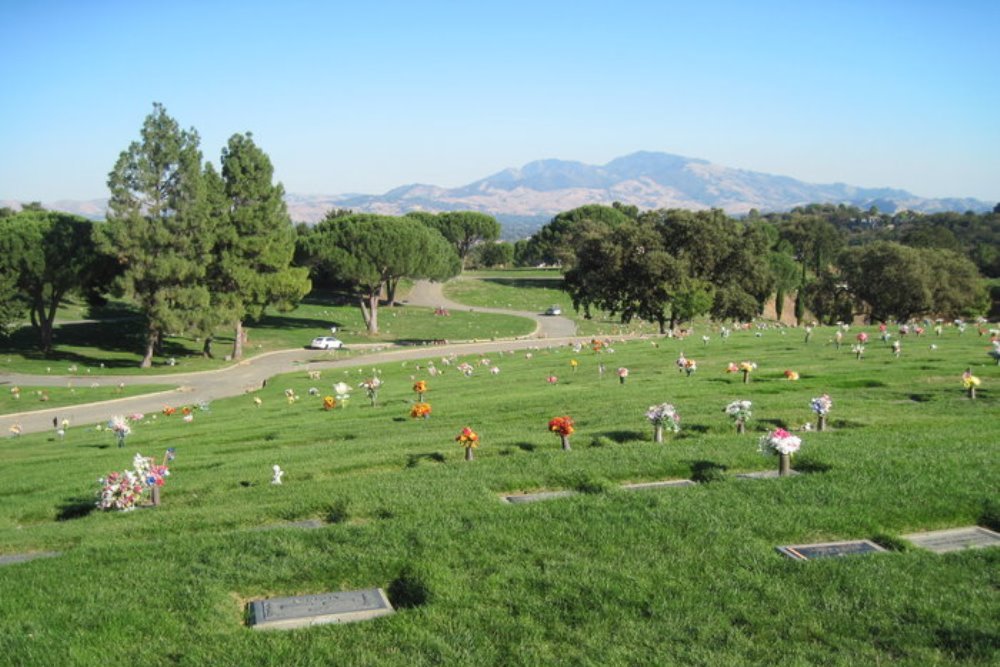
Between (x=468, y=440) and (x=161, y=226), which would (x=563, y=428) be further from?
(x=161, y=226)

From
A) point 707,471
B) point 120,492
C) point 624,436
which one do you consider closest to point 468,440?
point 624,436

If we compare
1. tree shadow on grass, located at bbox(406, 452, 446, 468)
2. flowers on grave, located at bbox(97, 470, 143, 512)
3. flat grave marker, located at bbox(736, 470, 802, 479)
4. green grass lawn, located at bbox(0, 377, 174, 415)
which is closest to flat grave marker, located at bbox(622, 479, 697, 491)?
flat grave marker, located at bbox(736, 470, 802, 479)

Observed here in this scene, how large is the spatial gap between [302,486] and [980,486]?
10561 mm

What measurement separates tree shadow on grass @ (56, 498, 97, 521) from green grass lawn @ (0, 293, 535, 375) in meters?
39.1

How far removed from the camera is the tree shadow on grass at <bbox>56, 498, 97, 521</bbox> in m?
14.0

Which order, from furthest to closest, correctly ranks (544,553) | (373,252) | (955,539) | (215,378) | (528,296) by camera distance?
(528,296), (373,252), (215,378), (955,539), (544,553)

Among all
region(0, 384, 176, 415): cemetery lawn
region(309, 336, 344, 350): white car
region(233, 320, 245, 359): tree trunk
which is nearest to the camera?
region(0, 384, 176, 415): cemetery lawn

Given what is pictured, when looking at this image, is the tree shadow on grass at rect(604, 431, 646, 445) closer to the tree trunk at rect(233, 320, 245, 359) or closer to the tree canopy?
the tree trunk at rect(233, 320, 245, 359)

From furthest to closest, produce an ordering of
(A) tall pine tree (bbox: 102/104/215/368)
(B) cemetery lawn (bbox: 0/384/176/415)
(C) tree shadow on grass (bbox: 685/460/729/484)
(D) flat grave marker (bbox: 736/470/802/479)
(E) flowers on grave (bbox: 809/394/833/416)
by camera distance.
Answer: (A) tall pine tree (bbox: 102/104/215/368) < (B) cemetery lawn (bbox: 0/384/176/415) < (E) flowers on grave (bbox: 809/394/833/416) < (C) tree shadow on grass (bbox: 685/460/729/484) < (D) flat grave marker (bbox: 736/470/802/479)

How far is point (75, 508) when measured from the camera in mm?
14406

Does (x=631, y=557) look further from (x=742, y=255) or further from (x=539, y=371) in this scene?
(x=742, y=255)

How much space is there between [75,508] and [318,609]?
8.38 meters

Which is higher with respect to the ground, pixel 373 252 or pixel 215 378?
pixel 373 252

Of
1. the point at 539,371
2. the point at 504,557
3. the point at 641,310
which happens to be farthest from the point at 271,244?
the point at 504,557
